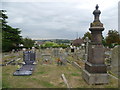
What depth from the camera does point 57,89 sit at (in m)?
5.92

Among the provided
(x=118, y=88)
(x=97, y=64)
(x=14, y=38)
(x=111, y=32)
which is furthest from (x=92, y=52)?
(x=111, y=32)

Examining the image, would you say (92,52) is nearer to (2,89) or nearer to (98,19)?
(98,19)

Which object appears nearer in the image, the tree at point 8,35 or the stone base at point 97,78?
the stone base at point 97,78

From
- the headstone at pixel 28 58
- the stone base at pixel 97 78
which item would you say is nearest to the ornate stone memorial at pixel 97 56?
the stone base at pixel 97 78

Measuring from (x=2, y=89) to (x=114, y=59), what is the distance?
16.5 feet

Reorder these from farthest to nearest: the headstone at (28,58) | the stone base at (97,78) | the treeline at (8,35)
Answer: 1. the treeline at (8,35)
2. the headstone at (28,58)
3. the stone base at (97,78)

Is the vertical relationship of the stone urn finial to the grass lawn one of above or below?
above

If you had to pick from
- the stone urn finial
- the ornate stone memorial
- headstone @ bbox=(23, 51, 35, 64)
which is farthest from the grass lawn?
headstone @ bbox=(23, 51, 35, 64)

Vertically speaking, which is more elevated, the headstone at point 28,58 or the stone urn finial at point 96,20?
the stone urn finial at point 96,20

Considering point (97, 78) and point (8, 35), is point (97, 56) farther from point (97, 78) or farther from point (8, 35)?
point (8, 35)

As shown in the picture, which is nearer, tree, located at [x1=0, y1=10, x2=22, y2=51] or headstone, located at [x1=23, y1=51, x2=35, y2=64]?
headstone, located at [x1=23, y1=51, x2=35, y2=64]

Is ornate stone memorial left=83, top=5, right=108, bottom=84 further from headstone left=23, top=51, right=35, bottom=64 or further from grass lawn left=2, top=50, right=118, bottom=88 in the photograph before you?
headstone left=23, top=51, right=35, bottom=64

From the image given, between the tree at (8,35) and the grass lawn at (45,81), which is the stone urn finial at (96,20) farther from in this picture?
the tree at (8,35)

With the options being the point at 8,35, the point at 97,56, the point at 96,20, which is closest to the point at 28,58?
the point at 97,56
